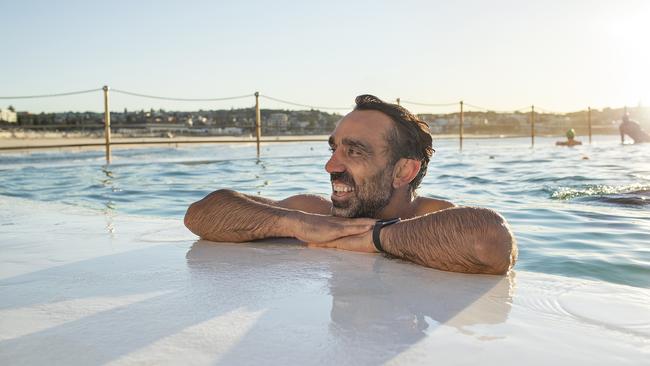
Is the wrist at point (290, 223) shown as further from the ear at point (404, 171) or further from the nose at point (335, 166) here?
the ear at point (404, 171)

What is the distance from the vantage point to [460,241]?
199cm

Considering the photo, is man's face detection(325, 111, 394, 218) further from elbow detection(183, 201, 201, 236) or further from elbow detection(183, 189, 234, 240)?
elbow detection(183, 201, 201, 236)

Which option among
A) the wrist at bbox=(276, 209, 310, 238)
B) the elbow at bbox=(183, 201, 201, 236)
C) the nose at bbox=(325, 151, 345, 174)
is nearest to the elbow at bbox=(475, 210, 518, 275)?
the nose at bbox=(325, 151, 345, 174)

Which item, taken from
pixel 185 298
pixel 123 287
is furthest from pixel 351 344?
pixel 123 287

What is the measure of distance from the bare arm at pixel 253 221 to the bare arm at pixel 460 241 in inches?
11.1

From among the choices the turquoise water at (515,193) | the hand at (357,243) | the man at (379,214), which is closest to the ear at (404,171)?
the man at (379,214)

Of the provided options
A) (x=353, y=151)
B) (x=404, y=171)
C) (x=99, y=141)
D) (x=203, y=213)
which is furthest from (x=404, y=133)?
(x=99, y=141)

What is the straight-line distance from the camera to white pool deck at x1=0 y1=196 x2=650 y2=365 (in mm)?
1190

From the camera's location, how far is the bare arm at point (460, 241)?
1.97m

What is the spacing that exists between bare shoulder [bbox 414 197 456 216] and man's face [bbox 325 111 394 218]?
0.27 metres

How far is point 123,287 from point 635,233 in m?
2.92

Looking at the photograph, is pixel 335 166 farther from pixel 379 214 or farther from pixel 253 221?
pixel 253 221

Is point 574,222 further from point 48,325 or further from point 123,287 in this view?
point 48,325

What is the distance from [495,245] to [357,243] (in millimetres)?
605
